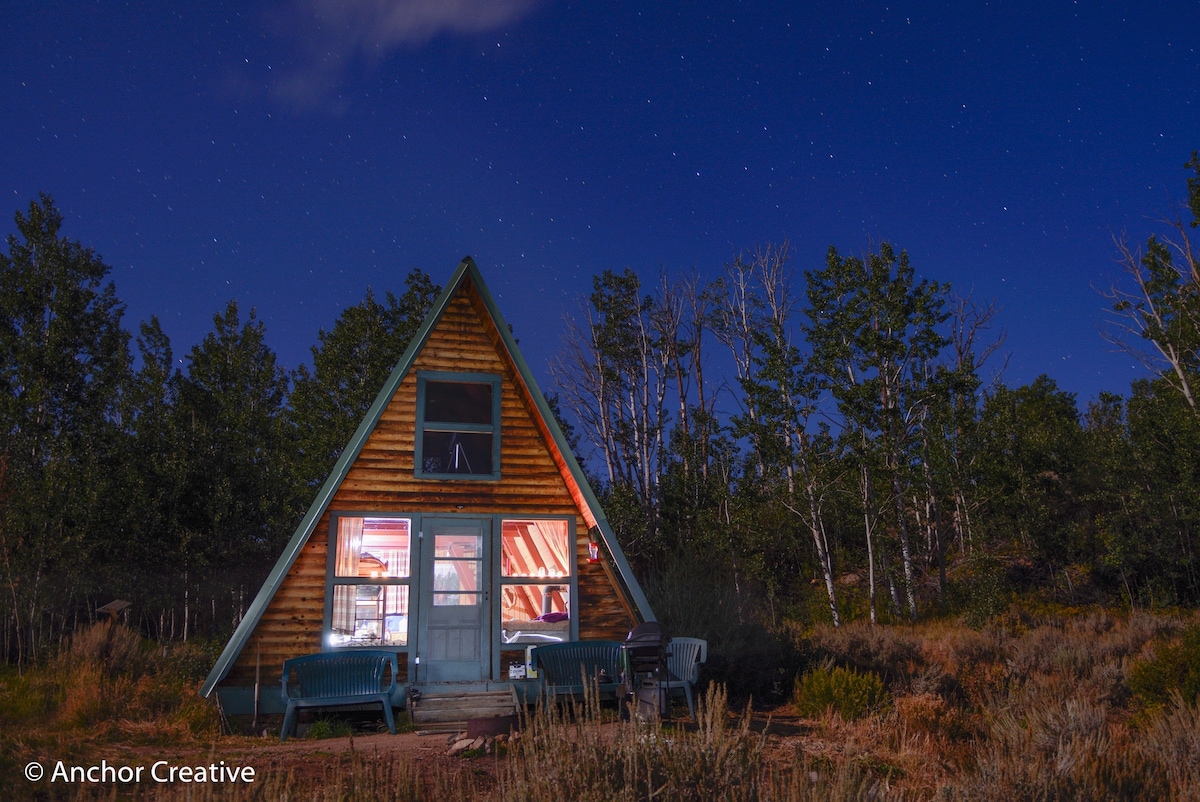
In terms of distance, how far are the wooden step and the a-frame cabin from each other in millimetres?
303

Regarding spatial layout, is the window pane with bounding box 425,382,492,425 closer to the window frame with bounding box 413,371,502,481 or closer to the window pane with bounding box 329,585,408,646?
the window frame with bounding box 413,371,502,481

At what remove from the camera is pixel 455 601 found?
1005 cm

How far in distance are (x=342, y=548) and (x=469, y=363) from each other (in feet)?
9.67

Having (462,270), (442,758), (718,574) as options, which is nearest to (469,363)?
(462,270)

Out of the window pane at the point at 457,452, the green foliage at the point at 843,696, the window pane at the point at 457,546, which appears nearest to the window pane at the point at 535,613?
the window pane at the point at 457,546

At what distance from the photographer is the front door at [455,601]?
979 cm

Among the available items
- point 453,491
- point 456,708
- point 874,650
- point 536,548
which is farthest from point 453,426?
point 874,650

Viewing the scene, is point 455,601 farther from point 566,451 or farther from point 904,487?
point 904,487

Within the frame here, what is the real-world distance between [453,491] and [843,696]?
5.34m

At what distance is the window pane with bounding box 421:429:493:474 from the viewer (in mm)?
10508

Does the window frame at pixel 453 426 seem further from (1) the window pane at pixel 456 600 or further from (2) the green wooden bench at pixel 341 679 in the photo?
(2) the green wooden bench at pixel 341 679

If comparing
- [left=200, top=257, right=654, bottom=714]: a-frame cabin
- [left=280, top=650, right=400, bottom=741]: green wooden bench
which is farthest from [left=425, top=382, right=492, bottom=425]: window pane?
[left=280, top=650, right=400, bottom=741]: green wooden bench

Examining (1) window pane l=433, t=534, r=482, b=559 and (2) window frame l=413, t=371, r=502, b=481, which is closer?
(1) window pane l=433, t=534, r=482, b=559

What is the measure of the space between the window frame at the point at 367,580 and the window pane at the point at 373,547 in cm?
5
